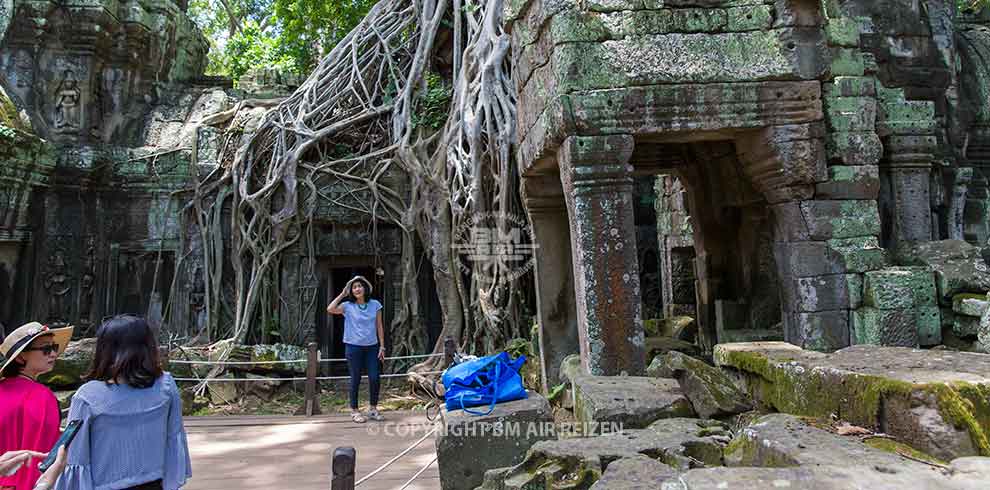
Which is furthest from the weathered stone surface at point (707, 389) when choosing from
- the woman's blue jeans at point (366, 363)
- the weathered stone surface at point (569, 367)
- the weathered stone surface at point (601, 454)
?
the woman's blue jeans at point (366, 363)

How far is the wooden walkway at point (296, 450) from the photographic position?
11.6ft

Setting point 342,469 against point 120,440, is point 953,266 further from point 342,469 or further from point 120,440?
point 120,440

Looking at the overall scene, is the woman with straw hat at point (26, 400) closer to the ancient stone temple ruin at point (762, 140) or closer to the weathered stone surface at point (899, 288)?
the ancient stone temple ruin at point (762, 140)

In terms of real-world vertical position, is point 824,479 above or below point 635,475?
above

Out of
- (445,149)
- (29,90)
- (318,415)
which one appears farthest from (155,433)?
(29,90)

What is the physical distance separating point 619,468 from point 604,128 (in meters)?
2.30

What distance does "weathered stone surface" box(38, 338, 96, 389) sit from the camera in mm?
5840

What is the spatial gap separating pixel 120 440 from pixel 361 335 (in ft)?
10.4

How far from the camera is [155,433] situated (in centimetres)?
185

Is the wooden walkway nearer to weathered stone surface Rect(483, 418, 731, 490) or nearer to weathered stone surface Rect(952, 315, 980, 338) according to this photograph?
weathered stone surface Rect(483, 418, 731, 490)

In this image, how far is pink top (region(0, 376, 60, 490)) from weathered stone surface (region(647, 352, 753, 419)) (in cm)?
252

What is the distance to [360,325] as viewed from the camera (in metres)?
4.95

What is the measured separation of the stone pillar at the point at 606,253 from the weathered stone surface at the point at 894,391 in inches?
37.4

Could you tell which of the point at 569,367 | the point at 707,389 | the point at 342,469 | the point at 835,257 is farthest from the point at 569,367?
the point at 342,469
